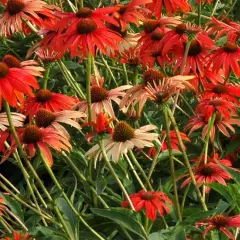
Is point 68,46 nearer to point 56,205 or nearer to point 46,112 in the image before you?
point 46,112

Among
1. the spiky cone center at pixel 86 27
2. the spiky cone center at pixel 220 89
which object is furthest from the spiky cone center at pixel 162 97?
the spiky cone center at pixel 220 89

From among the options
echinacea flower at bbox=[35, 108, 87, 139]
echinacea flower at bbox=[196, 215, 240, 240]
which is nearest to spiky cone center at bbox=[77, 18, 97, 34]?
echinacea flower at bbox=[35, 108, 87, 139]

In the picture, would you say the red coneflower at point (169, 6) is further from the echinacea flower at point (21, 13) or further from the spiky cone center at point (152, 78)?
the spiky cone center at point (152, 78)

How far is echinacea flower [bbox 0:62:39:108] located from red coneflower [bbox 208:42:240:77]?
58 cm

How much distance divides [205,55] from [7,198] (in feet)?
2.33

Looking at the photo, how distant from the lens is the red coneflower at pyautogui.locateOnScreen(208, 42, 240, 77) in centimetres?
206

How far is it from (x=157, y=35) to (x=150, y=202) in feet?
2.18

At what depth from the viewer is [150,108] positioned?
8.59 ft

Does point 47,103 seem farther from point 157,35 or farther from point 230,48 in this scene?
point 230,48

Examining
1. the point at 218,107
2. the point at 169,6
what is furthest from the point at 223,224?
the point at 169,6

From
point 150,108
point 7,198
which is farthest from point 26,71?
point 150,108

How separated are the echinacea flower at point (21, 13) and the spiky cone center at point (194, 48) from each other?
46 cm

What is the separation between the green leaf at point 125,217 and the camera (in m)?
1.68

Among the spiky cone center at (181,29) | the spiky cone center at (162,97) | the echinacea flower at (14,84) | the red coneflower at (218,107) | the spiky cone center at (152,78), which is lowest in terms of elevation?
the red coneflower at (218,107)
